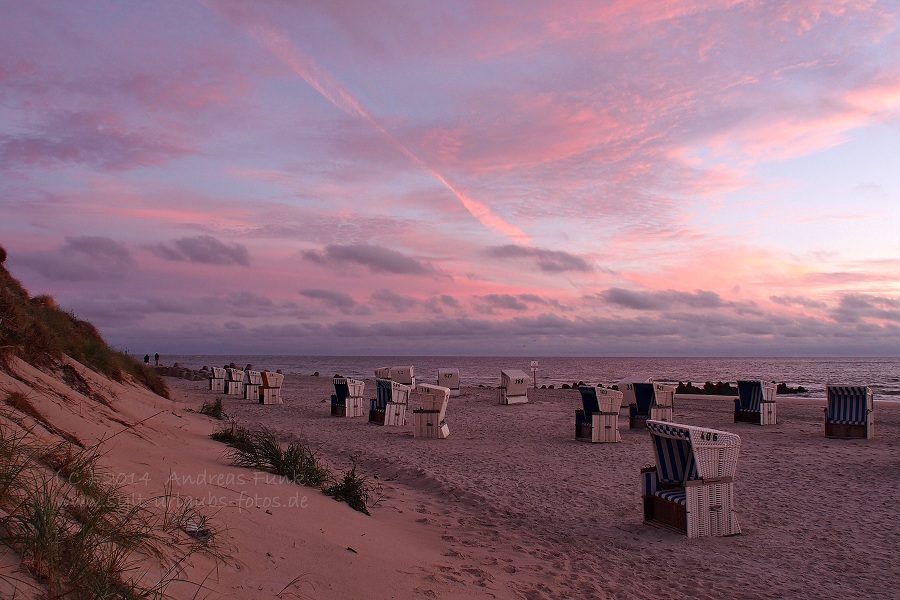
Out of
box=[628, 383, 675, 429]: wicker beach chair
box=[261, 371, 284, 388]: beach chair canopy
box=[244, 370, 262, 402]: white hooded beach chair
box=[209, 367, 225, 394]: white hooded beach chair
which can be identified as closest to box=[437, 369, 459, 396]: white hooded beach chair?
box=[261, 371, 284, 388]: beach chair canopy

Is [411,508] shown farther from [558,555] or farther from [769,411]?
[769,411]

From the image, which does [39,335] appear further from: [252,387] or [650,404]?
[252,387]

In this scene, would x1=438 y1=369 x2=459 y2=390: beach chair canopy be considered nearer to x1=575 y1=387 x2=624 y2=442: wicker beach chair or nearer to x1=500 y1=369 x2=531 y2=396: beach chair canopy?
x1=500 y1=369 x2=531 y2=396: beach chair canopy

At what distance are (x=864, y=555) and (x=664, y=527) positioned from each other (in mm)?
1827

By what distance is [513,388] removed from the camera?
23.7 metres

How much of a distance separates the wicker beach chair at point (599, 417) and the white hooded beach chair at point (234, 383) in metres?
19.1

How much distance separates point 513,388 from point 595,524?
1688 cm

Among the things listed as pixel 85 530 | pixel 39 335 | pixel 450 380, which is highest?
pixel 39 335

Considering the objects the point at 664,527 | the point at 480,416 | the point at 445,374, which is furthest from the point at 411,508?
the point at 445,374

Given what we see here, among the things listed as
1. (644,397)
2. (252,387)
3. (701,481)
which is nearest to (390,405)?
(644,397)

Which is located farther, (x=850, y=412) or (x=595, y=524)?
(x=850, y=412)

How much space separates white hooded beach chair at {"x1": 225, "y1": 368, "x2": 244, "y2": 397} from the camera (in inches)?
1114

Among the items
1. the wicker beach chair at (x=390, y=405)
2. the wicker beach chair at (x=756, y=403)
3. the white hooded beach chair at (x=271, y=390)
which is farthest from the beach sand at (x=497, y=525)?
the white hooded beach chair at (x=271, y=390)

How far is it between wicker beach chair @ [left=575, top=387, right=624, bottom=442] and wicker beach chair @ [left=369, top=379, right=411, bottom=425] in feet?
17.1
